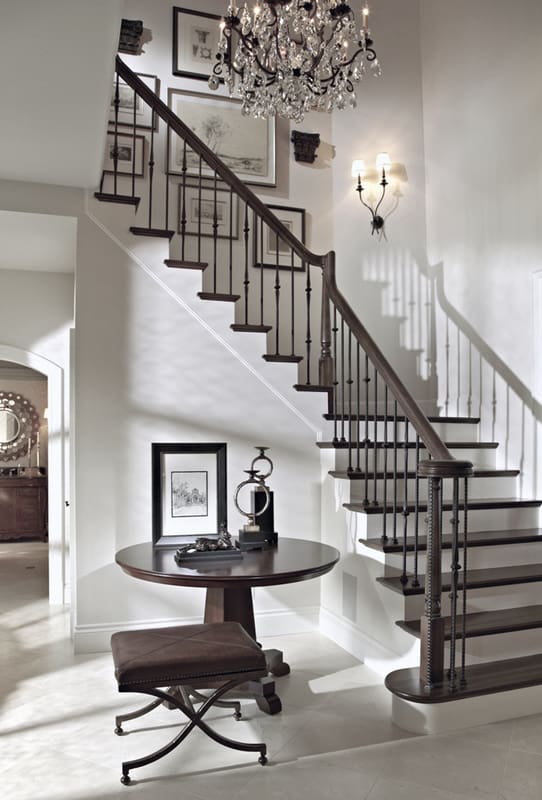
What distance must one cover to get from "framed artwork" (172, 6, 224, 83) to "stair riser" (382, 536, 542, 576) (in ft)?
13.6

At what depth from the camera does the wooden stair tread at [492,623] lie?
3227 millimetres

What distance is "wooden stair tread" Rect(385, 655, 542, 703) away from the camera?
9.48 ft

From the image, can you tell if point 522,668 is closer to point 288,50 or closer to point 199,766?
point 199,766

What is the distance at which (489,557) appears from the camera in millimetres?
3828

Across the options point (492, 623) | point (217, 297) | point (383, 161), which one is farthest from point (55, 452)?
point (383, 161)

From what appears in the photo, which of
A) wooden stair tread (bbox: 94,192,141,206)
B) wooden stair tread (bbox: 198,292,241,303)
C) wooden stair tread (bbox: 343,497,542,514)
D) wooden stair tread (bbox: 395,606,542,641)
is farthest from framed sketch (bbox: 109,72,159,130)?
wooden stair tread (bbox: 395,606,542,641)

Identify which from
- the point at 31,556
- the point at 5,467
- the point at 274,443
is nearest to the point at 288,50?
the point at 274,443

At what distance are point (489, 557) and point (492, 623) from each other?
1.79 feet

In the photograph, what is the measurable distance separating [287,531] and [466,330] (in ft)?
7.18

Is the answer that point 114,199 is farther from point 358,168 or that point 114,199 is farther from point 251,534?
point 358,168

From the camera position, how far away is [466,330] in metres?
5.22

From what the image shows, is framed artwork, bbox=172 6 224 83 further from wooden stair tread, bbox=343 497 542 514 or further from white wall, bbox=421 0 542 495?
wooden stair tread, bbox=343 497 542 514

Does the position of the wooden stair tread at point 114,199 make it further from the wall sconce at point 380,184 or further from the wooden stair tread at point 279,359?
the wall sconce at point 380,184

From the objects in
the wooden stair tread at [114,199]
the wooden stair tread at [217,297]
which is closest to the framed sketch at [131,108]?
the wooden stair tread at [114,199]
